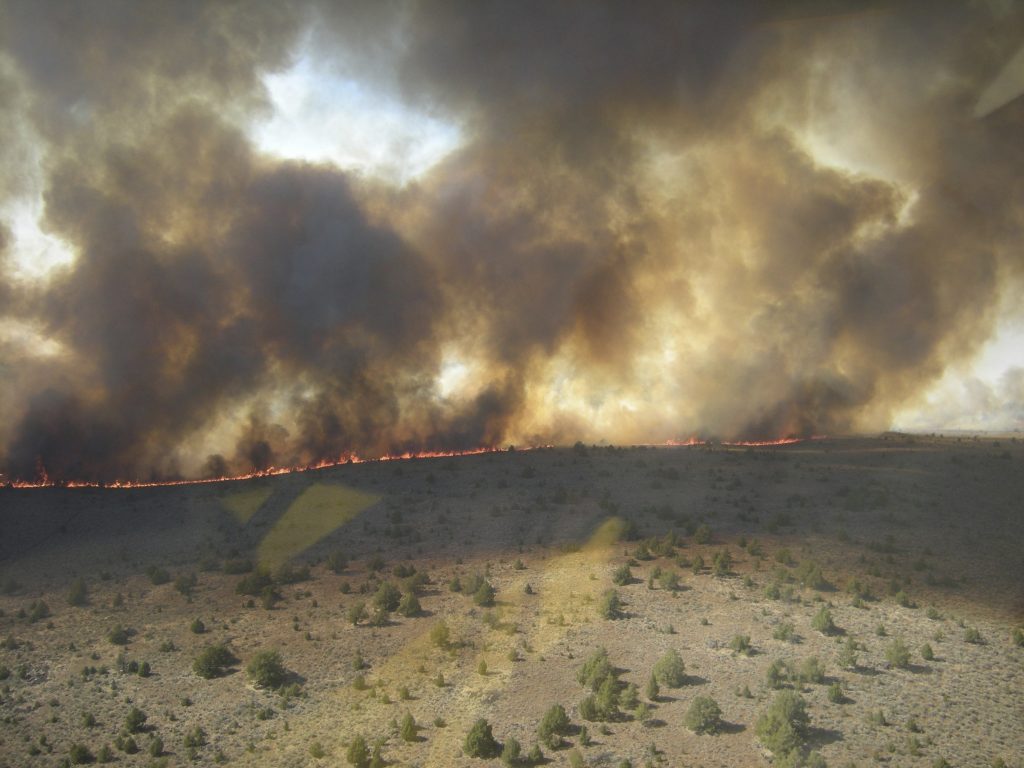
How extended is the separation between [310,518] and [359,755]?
89.7 feet

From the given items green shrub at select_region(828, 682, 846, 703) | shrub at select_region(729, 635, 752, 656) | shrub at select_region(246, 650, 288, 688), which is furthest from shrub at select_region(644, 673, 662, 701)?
shrub at select_region(246, 650, 288, 688)

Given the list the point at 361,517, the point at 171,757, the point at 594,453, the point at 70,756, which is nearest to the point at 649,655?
the point at 171,757

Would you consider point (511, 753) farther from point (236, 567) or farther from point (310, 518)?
point (310, 518)

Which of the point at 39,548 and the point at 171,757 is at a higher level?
the point at 39,548

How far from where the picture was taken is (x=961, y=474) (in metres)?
54.0

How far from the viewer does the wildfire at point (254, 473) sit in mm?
60844

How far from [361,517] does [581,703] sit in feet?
88.4

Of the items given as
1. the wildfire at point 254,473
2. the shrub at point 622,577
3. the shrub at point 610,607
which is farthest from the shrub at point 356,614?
the wildfire at point 254,473

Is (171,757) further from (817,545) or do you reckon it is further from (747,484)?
(747,484)

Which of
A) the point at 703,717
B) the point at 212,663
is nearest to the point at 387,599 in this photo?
the point at 212,663

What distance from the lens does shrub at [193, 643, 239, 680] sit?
32.0 m

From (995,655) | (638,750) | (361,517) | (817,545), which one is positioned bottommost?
(638,750)

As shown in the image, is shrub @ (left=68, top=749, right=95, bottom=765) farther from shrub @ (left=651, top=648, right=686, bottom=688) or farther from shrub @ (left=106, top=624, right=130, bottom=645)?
shrub @ (left=651, top=648, right=686, bottom=688)

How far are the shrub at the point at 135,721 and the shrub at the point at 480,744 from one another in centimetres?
1299
